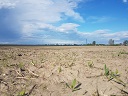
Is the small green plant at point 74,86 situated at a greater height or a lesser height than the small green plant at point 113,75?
lesser

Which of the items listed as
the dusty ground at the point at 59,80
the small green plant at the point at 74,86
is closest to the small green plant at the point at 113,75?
the dusty ground at the point at 59,80

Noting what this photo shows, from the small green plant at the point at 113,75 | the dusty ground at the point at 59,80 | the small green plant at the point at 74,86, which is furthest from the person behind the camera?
the small green plant at the point at 113,75

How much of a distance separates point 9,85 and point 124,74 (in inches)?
133

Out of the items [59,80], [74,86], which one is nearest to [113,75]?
[74,86]

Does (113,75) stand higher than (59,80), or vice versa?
(113,75)

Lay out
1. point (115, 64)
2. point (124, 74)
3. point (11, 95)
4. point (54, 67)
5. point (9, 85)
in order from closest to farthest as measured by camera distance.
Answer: point (11, 95)
point (9, 85)
point (124, 74)
point (54, 67)
point (115, 64)

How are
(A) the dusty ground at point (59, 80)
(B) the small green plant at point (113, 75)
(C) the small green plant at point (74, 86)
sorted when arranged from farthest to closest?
(B) the small green plant at point (113, 75) → (C) the small green plant at point (74, 86) → (A) the dusty ground at point (59, 80)

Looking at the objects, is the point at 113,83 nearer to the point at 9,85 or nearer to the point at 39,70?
the point at 39,70

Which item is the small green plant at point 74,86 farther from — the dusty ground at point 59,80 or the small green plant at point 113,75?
the small green plant at point 113,75

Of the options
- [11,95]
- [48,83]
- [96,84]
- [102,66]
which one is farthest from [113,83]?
[11,95]

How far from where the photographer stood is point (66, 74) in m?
6.27

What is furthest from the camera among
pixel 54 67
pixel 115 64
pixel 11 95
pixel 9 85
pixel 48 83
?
pixel 115 64

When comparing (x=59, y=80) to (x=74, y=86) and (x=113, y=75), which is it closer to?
(x=74, y=86)

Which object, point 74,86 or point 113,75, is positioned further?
point 113,75
